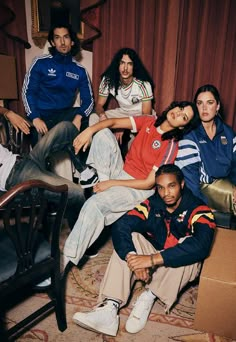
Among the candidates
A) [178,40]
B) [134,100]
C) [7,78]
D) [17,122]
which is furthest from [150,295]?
[7,78]

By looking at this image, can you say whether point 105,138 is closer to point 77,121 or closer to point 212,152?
point 77,121

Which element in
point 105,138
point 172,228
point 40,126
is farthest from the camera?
point 40,126

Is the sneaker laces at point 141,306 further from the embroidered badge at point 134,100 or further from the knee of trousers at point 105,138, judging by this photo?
the embroidered badge at point 134,100

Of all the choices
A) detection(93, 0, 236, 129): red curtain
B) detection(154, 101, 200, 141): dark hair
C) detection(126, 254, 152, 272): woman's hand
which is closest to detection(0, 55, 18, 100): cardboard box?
detection(93, 0, 236, 129): red curtain

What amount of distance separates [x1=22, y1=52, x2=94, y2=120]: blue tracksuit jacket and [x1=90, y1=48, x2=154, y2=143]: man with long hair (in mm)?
188

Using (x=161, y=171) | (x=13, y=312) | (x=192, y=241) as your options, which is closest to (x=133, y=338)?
(x=192, y=241)

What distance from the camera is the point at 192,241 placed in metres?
1.50

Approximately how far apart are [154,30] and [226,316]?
7.87ft

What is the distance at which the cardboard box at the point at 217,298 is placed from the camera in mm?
1423

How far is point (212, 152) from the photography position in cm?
211

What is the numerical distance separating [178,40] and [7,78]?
177cm

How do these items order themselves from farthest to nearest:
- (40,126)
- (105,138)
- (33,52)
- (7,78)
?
1. (33,52)
2. (7,78)
3. (40,126)
4. (105,138)

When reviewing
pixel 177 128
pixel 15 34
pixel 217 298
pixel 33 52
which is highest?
pixel 15 34

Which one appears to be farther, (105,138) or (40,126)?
(40,126)
